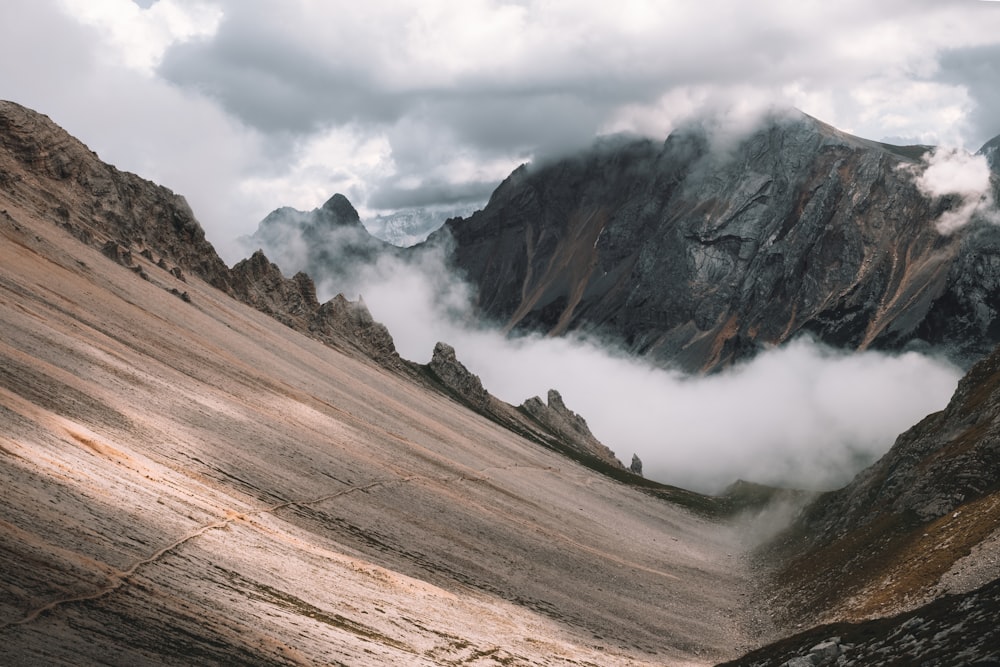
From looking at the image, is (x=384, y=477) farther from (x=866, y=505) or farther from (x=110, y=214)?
(x=110, y=214)

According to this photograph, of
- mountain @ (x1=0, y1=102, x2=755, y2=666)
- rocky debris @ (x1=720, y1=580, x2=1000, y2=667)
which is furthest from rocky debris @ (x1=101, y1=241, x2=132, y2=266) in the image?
rocky debris @ (x1=720, y1=580, x2=1000, y2=667)

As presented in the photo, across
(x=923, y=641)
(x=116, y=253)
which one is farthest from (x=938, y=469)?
(x=116, y=253)

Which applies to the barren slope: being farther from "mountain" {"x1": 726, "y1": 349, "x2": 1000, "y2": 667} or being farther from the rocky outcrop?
the rocky outcrop

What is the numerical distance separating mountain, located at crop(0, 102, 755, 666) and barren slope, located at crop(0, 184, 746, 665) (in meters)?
0.19

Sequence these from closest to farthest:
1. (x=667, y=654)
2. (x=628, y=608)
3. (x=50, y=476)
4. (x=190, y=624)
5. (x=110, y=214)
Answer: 1. (x=190, y=624)
2. (x=50, y=476)
3. (x=667, y=654)
4. (x=628, y=608)
5. (x=110, y=214)

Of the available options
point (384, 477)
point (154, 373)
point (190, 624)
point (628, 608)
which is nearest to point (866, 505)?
point (628, 608)

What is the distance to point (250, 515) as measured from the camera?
172ft

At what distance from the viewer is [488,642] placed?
47.5m

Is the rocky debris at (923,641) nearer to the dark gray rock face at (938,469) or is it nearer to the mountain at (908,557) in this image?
the mountain at (908,557)

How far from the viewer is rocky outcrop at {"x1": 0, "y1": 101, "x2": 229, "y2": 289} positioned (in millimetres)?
127562

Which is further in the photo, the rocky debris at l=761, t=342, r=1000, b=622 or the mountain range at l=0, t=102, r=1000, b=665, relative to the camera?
the rocky debris at l=761, t=342, r=1000, b=622

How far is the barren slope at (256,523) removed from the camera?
32444 millimetres

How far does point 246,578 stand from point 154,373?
39224 mm

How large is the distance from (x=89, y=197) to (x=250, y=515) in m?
113
